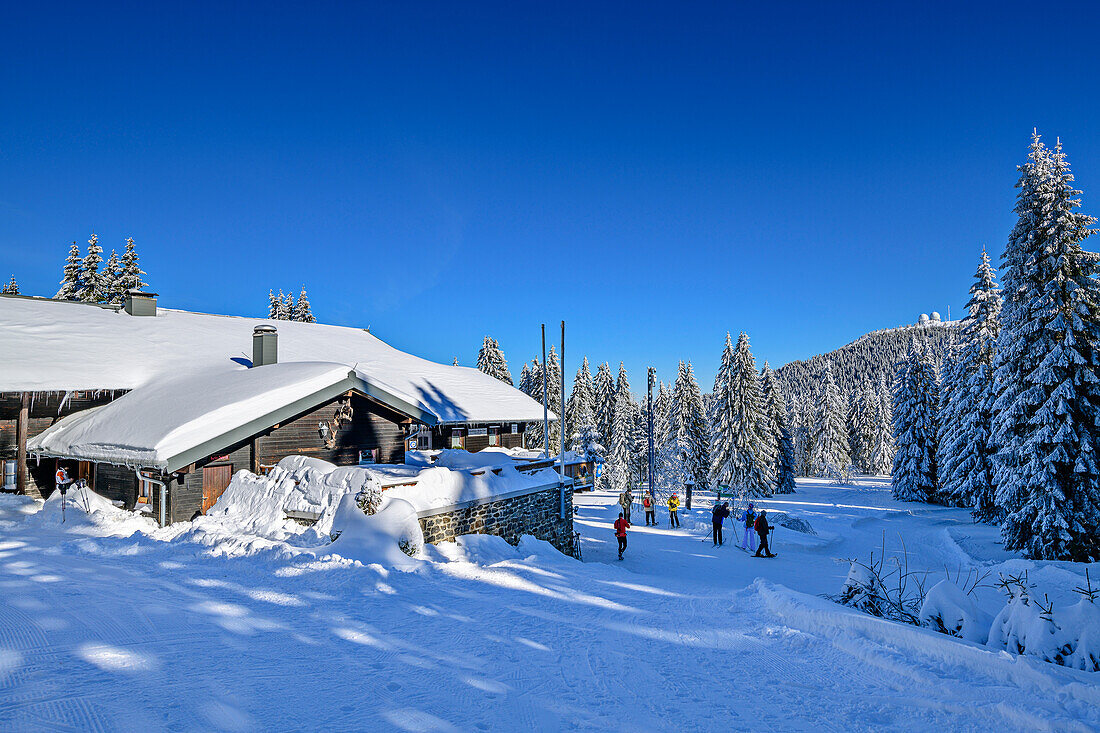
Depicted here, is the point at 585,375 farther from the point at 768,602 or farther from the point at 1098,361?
the point at 768,602

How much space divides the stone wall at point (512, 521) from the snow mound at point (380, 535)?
848 millimetres

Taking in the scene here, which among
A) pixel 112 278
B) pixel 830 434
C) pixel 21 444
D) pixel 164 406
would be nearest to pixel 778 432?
pixel 830 434

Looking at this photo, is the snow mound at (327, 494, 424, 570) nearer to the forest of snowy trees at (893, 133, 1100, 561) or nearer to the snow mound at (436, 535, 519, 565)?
the snow mound at (436, 535, 519, 565)

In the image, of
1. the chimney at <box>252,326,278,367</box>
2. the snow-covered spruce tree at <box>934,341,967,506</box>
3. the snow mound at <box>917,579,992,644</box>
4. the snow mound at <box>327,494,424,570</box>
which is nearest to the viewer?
the snow mound at <box>917,579,992,644</box>

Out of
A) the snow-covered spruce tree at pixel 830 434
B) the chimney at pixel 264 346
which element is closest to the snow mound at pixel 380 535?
the chimney at pixel 264 346

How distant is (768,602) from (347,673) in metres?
5.52

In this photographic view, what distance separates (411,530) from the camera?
35.7ft

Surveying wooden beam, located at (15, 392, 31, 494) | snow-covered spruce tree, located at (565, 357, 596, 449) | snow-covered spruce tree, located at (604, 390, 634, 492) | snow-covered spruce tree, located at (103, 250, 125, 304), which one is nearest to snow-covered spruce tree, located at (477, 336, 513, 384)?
snow-covered spruce tree, located at (565, 357, 596, 449)

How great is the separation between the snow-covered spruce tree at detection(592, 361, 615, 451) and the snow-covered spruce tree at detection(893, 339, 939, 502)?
2456cm

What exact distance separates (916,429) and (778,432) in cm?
907

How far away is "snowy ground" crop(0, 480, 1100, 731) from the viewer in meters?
4.60

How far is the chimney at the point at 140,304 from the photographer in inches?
954

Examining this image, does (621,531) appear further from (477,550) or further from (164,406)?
(164,406)

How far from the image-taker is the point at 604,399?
194 feet
